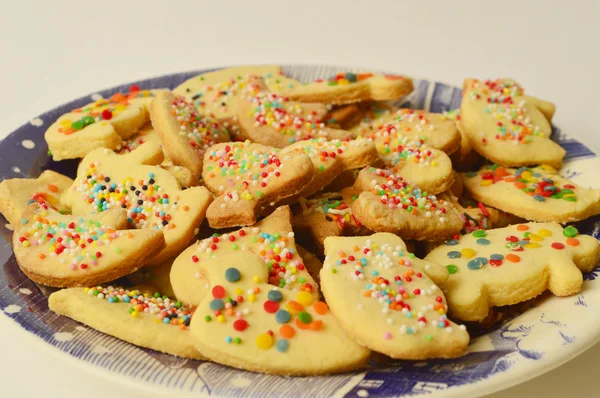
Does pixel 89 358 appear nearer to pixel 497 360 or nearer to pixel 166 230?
pixel 166 230

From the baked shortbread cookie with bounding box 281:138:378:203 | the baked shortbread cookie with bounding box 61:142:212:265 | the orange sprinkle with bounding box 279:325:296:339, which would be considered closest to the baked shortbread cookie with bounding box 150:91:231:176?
the baked shortbread cookie with bounding box 61:142:212:265

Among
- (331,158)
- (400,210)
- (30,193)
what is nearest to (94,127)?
(30,193)

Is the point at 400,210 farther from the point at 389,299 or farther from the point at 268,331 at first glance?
Result: the point at 268,331

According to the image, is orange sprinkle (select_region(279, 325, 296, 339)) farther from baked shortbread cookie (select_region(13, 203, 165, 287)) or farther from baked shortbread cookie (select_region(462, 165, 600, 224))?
baked shortbread cookie (select_region(462, 165, 600, 224))

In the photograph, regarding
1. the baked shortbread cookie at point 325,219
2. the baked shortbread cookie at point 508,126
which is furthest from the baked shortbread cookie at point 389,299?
the baked shortbread cookie at point 508,126

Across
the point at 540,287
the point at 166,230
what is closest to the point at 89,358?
the point at 166,230

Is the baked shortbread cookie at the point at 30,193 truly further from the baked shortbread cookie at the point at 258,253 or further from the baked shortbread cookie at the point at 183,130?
the baked shortbread cookie at the point at 258,253
